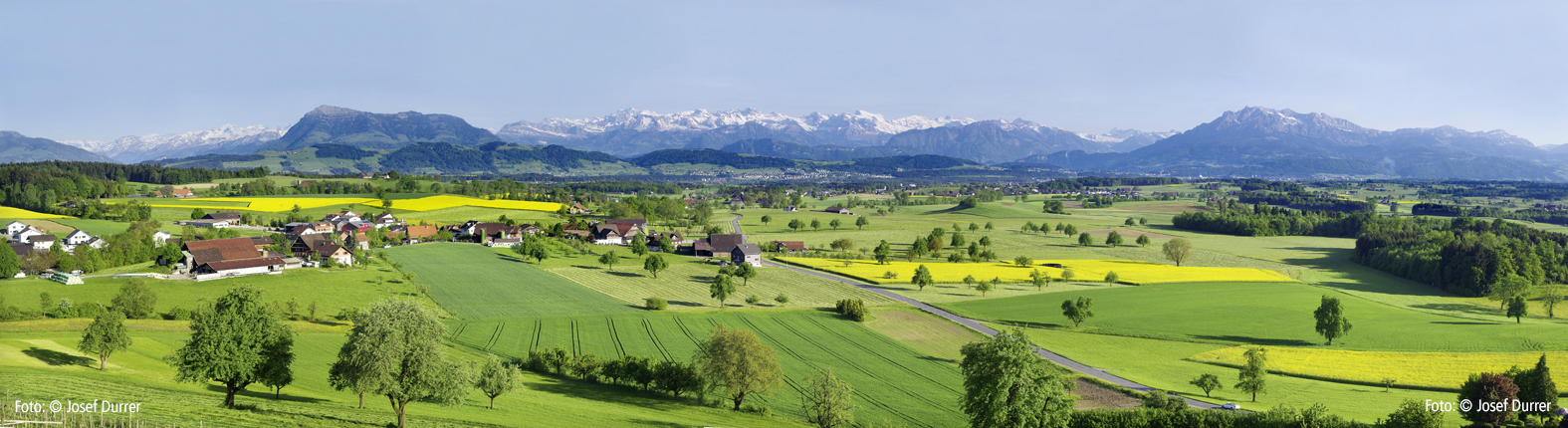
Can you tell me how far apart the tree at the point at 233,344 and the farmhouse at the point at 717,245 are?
6258 cm

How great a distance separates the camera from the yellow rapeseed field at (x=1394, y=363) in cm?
4031

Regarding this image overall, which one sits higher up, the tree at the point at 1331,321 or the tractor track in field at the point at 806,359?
the tree at the point at 1331,321

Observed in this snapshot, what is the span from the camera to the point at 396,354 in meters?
24.3

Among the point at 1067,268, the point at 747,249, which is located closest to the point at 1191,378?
the point at 1067,268

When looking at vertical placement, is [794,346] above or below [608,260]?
below

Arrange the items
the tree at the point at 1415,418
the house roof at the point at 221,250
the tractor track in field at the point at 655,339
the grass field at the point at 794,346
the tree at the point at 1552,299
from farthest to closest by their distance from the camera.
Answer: the house roof at the point at 221,250 → the tree at the point at 1552,299 → the tractor track in field at the point at 655,339 → the grass field at the point at 794,346 → the tree at the point at 1415,418

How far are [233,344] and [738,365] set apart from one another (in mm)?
20025

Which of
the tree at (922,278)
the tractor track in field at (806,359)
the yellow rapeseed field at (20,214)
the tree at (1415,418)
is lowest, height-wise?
the tractor track in field at (806,359)

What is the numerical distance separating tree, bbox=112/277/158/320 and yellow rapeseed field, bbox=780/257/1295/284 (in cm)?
5804

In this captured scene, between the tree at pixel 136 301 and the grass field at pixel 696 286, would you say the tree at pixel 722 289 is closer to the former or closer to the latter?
the grass field at pixel 696 286

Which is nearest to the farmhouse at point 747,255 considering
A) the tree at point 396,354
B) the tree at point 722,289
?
the tree at point 722,289

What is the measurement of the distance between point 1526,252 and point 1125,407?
78656 millimetres

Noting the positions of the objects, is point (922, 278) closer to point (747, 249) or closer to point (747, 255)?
point (747, 255)

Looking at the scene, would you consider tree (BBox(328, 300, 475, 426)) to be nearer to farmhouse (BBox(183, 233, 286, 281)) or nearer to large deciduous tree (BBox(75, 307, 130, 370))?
large deciduous tree (BBox(75, 307, 130, 370))
